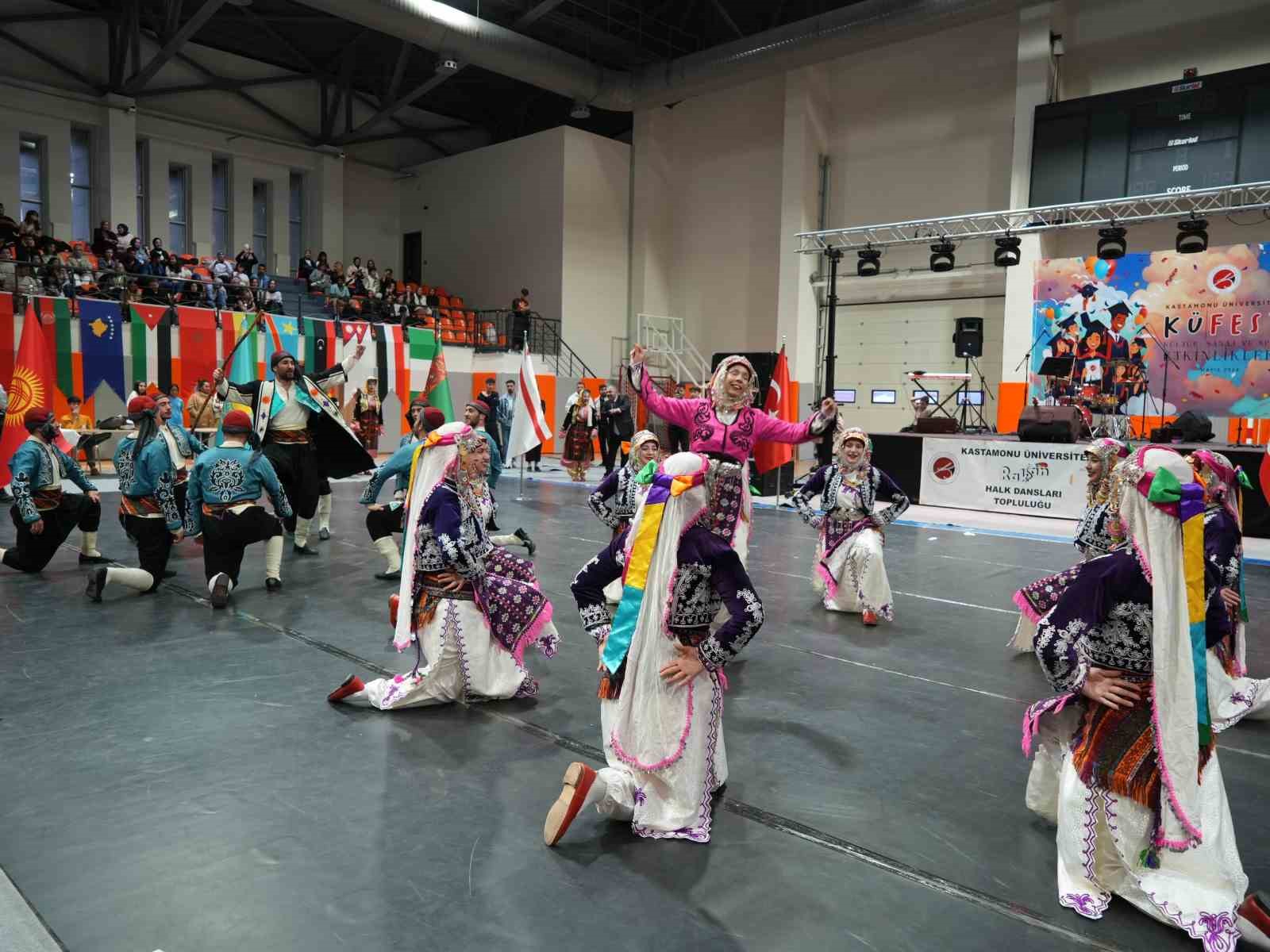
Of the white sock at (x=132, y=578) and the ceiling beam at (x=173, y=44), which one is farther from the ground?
the ceiling beam at (x=173, y=44)

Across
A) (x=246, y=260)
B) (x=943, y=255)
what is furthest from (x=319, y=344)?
(x=943, y=255)

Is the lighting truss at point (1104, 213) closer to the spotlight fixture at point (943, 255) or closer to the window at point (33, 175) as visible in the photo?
the spotlight fixture at point (943, 255)

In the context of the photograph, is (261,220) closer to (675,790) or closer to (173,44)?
Result: (173,44)

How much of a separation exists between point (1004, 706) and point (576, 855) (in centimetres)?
257

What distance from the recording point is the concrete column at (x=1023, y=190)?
16172 mm

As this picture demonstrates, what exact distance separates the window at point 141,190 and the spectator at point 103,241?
2.87m

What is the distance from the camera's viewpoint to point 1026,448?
11.4 meters

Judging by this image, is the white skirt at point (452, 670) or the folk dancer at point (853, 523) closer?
the white skirt at point (452, 670)

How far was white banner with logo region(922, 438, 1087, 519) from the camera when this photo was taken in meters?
11.1

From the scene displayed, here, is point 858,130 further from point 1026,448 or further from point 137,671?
point 137,671

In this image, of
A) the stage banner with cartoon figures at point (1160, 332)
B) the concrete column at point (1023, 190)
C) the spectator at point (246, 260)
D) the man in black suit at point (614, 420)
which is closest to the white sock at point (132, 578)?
the man in black suit at point (614, 420)

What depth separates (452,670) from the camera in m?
4.21

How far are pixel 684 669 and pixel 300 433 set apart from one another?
232 inches

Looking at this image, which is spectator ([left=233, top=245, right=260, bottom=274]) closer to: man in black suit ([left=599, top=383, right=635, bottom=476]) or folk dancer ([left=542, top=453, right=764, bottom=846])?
man in black suit ([left=599, top=383, right=635, bottom=476])
